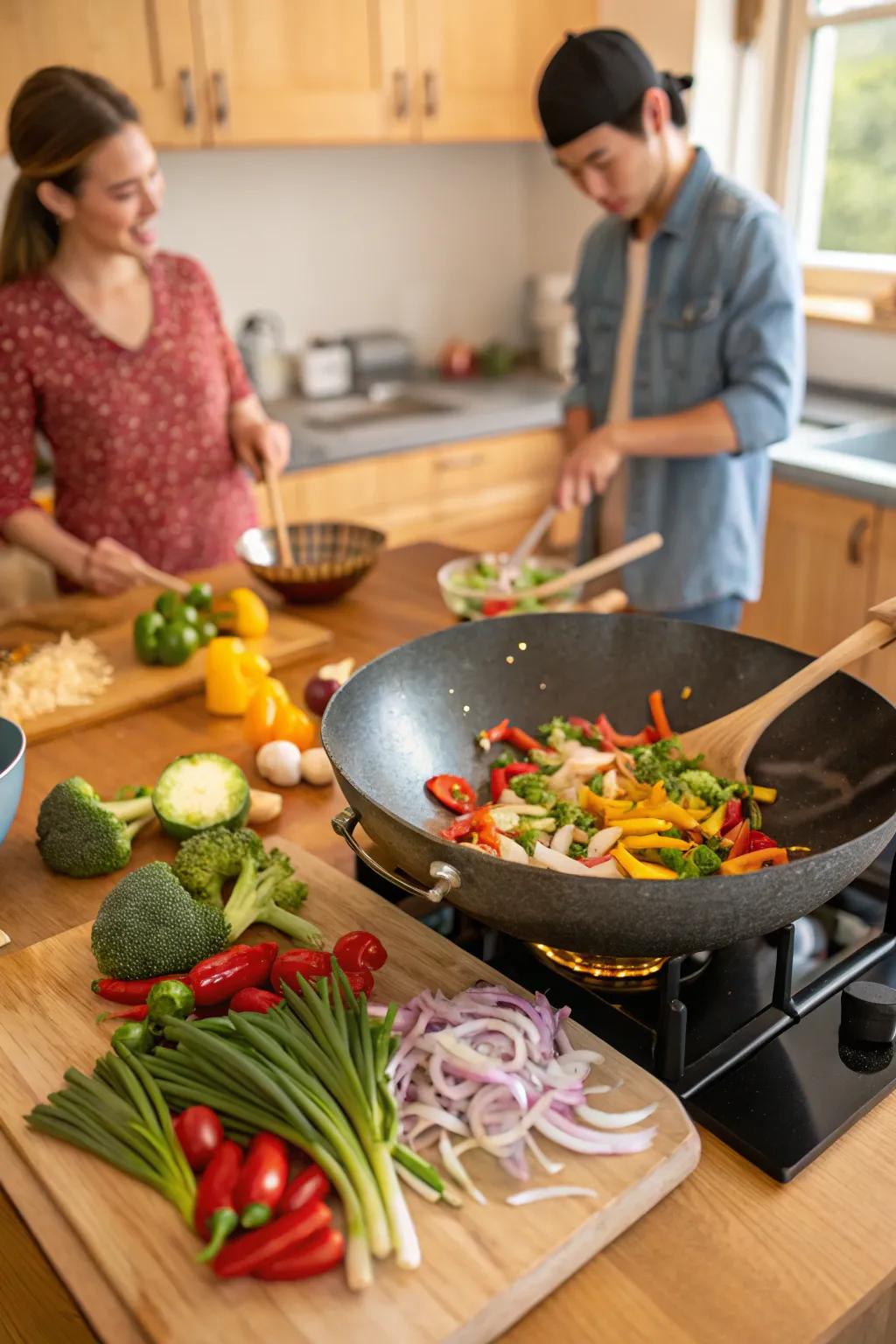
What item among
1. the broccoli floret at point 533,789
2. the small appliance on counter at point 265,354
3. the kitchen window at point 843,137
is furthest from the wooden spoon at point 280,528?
the kitchen window at point 843,137

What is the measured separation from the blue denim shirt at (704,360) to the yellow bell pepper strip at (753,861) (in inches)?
46.8

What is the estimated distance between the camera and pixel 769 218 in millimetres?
2074

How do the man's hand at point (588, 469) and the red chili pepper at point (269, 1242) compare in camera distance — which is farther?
the man's hand at point (588, 469)

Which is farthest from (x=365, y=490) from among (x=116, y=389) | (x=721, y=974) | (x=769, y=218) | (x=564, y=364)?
(x=721, y=974)

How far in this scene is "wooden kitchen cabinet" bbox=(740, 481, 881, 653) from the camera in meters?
2.77

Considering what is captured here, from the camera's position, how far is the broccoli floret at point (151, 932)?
1012 millimetres

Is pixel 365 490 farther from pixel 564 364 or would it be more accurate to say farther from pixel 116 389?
pixel 116 389

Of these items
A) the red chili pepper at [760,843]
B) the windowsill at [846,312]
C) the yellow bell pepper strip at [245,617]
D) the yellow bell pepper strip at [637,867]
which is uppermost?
the windowsill at [846,312]

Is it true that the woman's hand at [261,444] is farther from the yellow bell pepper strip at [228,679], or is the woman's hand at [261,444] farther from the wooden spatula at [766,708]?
the wooden spatula at [766,708]

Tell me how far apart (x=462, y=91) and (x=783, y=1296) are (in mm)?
3734

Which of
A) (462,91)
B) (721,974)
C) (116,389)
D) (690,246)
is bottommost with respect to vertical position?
(721,974)

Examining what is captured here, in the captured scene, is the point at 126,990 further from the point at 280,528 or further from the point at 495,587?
the point at 280,528

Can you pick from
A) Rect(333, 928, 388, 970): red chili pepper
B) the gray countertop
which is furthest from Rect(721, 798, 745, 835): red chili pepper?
the gray countertop

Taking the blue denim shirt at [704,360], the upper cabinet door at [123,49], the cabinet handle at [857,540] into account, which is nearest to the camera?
the blue denim shirt at [704,360]
